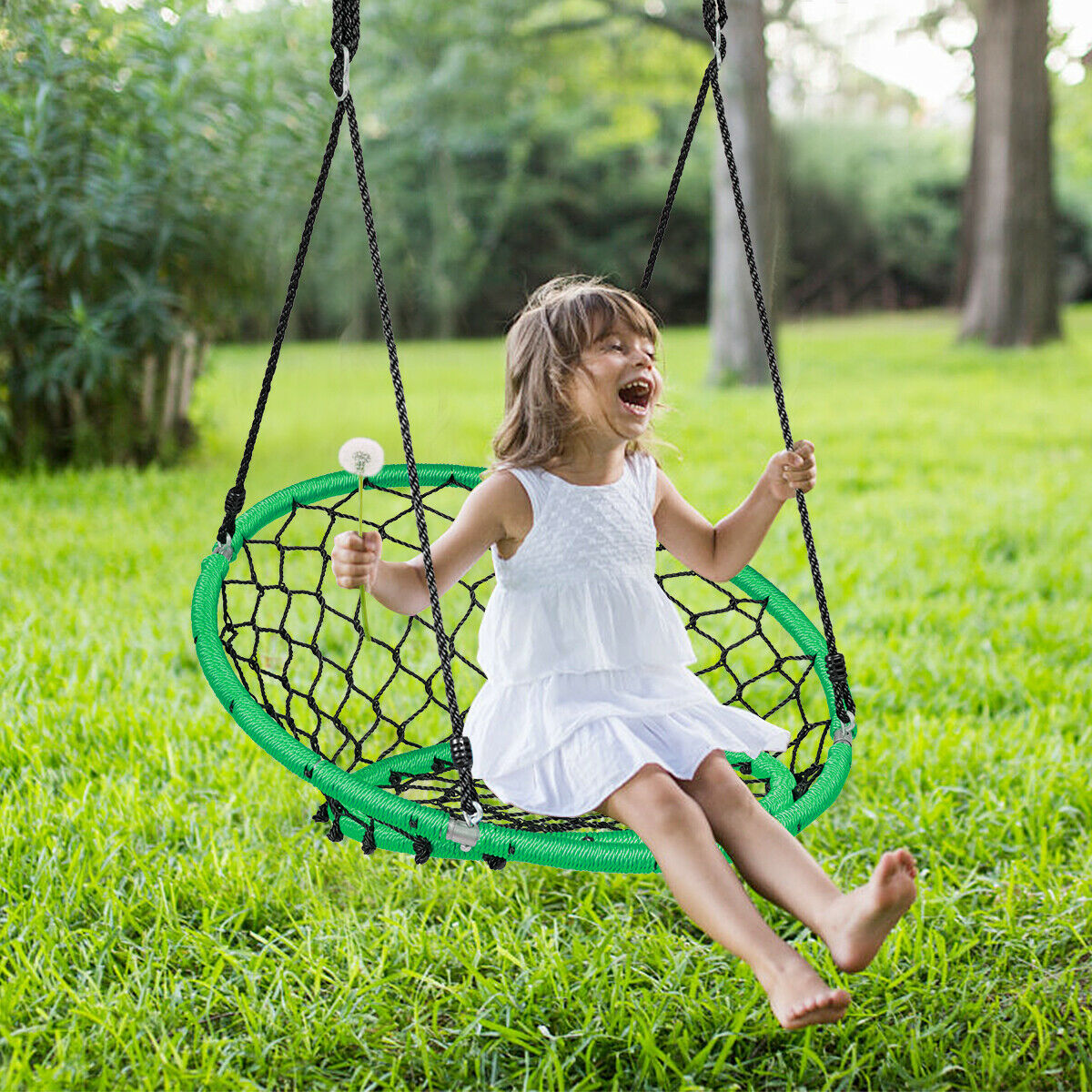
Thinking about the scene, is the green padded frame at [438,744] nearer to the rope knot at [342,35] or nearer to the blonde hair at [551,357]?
the blonde hair at [551,357]

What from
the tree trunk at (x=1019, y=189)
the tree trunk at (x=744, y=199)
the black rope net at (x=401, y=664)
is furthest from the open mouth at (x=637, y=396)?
the tree trunk at (x=1019, y=189)

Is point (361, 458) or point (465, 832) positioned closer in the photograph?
point (465, 832)

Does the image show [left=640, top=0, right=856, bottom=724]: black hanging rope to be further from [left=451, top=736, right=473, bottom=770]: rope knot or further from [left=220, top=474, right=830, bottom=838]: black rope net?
[left=451, top=736, right=473, bottom=770]: rope knot

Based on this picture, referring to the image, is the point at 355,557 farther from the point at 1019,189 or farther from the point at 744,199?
the point at 1019,189

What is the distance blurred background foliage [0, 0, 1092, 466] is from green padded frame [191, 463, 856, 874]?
0.60 meters

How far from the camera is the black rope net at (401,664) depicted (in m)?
1.90

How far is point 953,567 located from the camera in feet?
11.8

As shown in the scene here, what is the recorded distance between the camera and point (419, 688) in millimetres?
2707

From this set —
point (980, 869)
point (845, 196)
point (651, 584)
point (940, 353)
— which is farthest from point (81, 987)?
point (845, 196)

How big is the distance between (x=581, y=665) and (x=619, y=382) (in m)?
0.38

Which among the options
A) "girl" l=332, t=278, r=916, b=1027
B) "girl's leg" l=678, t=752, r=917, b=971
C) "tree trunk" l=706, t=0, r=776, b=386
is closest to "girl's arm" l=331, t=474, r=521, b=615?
"girl" l=332, t=278, r=916, b=1027

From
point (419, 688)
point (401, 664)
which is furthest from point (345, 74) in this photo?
point (419, 688)

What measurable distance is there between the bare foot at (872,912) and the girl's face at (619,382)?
2.14 feet

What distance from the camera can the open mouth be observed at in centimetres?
166
